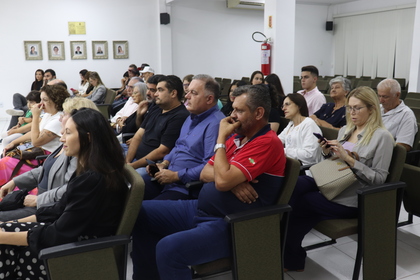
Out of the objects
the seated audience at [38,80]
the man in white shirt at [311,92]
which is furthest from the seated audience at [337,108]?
the seated audience at [38,80]

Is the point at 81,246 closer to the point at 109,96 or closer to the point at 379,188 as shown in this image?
the point at 379,188

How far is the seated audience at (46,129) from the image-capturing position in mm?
3115

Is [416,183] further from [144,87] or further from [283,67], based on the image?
[283,67]

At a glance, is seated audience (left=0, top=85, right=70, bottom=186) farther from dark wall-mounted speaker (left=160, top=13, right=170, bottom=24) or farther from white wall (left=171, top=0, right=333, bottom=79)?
white wall (left=171, top=0, right=333, bottom=79)

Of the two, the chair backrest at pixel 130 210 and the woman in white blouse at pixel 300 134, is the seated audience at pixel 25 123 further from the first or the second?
the chair backrest at pixel 130 210

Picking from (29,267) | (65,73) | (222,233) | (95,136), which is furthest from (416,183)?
(65,73)

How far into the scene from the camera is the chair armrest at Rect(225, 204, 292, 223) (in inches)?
70.0

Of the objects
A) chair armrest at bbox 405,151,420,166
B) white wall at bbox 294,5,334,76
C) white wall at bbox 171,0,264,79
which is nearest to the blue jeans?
chair armrest at bbox 405,151,420,166

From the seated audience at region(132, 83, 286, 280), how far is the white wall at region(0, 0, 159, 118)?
27.2ft

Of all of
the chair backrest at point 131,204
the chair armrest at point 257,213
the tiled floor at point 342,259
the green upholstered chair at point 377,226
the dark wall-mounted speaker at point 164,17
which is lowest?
the tiled floor at point 342,259

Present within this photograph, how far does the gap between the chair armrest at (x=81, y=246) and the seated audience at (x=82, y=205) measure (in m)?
0.11

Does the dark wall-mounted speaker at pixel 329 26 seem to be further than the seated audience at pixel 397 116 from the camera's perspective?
Yes

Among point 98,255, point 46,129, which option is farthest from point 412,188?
point 46,129

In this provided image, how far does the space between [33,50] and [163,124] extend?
7.44 m
